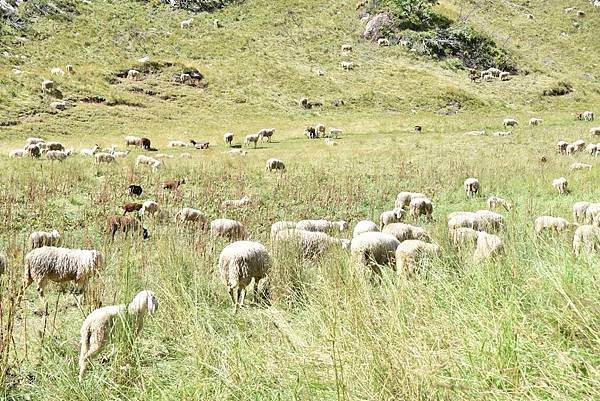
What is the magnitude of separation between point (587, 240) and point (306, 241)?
404 centimetres

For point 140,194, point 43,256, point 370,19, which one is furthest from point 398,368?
point 370,19

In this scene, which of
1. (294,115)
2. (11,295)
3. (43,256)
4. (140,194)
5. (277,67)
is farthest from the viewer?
(277,67)

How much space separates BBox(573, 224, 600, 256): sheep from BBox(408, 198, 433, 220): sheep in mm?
6706

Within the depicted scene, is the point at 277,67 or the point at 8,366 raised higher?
the point at 277,67

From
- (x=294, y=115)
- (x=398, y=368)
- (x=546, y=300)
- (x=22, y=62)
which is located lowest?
(x=398, y=368)

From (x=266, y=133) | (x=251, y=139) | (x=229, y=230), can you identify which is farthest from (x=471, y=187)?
(x=266, y=133)

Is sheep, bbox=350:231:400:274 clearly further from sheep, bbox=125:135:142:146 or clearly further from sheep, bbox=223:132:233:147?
sheep, bbox=223:132:233:147

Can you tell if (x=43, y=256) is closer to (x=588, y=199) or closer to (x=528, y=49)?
(x=588, y=199)

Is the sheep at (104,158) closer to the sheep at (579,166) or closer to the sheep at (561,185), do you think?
the sheep at (561,185)

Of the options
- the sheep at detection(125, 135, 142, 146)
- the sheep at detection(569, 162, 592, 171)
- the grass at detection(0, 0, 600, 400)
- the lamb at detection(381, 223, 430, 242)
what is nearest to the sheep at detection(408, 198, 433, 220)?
the grass at detection(0, 0, 600, 400)

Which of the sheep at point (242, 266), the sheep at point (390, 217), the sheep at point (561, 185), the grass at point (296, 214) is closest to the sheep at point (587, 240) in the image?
the grass at point (296, 214)

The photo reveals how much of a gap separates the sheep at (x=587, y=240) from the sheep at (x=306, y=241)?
290cm

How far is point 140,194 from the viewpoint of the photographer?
15.4 meters

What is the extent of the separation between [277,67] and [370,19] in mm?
17674
